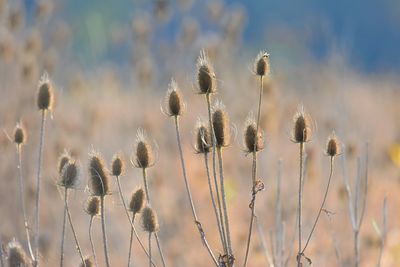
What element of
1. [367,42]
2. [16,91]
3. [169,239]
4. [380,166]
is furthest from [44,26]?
[367,42]

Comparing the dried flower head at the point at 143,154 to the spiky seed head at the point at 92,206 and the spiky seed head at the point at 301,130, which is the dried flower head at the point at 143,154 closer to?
the spiky seed head at the point at 92,206

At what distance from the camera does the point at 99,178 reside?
1.90 metres

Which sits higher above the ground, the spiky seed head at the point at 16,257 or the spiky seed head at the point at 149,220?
the spiky seed head at the point at 149,220

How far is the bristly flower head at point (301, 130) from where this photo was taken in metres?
1.91

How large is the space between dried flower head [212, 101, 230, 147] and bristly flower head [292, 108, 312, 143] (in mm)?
152

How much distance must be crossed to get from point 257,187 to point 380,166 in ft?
14.7

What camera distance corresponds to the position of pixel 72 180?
1.94 m

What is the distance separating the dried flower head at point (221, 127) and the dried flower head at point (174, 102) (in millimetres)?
77

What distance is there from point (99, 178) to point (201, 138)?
0.79 ft

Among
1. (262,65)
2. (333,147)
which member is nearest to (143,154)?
(262,65)

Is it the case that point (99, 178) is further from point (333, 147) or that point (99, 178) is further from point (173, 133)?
point (173, 133)

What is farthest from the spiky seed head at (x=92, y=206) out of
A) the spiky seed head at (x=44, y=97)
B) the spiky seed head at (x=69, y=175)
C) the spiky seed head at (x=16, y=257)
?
the spiky seed head at (x=44, y=97)

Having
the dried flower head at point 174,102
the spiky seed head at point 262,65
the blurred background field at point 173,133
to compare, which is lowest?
the dried flower head at point 174,102

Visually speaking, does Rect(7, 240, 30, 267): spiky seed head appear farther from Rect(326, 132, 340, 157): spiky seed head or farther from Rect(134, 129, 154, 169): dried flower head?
Rect(326, 132, 340, 157): spiky seed head
